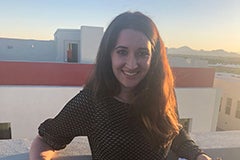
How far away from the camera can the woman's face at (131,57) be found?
81 centimetres

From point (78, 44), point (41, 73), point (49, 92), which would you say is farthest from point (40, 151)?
point (78, 44)

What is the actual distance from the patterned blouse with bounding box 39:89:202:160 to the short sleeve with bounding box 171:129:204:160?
0.20 metres

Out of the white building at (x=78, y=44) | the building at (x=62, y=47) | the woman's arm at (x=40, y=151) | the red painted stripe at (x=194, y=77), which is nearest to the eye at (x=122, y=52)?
the woman's arm at (x=40, y=151)

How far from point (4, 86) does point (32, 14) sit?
7.94m

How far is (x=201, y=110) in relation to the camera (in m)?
7.72

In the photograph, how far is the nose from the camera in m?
0.80

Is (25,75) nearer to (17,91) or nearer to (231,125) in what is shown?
(17,91)

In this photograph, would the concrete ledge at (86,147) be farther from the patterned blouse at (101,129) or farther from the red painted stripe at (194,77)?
the red painted stripe at (194,77)

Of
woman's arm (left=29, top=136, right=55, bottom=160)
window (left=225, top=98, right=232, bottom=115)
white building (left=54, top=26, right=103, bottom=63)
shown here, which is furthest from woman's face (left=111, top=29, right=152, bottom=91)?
window (left=225, top=98, right=232, bottom=115)

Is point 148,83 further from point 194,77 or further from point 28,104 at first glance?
point 194,77

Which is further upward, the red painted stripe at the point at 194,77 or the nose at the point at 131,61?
the nose at the point at 131,61

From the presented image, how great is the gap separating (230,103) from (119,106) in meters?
11.0

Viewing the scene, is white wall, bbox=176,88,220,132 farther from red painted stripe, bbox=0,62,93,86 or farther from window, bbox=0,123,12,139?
window, bbox=0,123,12,139

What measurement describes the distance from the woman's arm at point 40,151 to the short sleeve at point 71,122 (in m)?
0.01
